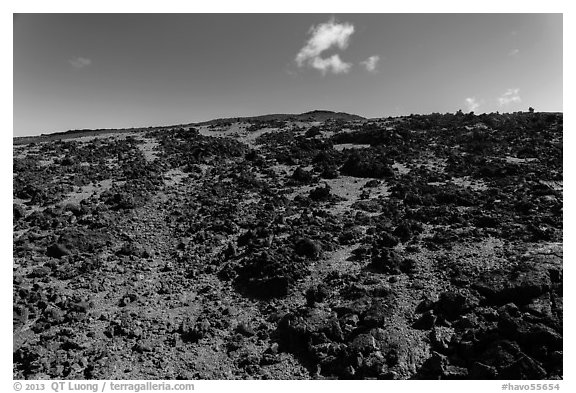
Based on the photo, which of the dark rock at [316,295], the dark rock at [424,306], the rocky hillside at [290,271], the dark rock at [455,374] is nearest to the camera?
the dark rock at [455,374]

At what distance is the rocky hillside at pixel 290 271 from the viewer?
10.2 m

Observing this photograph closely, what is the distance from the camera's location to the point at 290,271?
553 inches

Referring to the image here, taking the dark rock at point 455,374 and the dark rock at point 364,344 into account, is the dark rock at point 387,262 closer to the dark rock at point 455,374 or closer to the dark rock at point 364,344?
the dark rock at point 364,344

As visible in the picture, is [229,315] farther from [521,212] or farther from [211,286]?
[521,212]

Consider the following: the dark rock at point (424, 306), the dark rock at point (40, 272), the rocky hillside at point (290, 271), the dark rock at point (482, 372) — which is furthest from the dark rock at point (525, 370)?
the dark rock at point (40, 272)

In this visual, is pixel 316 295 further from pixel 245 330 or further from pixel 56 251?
pixel 56 251

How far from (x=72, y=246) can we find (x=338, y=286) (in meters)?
12.2

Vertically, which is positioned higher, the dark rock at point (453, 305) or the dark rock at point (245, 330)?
the dark rock at point (453, 305)

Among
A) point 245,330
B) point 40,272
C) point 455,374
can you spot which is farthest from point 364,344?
point 40,272

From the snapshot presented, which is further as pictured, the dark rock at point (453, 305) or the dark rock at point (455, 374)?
the dark rock at point (453, 305)

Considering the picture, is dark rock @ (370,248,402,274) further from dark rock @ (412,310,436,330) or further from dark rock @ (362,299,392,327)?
dark rock @ (412,310,436,330)

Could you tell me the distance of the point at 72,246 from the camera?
15641mm

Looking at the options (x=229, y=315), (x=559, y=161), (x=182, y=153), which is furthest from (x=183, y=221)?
(x=559, y=161)

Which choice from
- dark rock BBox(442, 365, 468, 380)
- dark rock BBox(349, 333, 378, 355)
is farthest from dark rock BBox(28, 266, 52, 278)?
dark rock BBox(442, 365, 468, 380)
